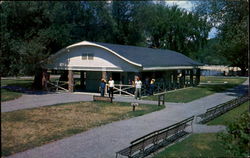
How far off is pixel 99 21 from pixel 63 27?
9035 mm

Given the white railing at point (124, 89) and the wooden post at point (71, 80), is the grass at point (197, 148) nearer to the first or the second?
the white railing at point (124, 89)

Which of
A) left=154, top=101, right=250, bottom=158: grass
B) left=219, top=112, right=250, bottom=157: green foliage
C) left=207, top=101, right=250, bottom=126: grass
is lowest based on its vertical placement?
left=154, top=101, right=250, bottom=158: grass

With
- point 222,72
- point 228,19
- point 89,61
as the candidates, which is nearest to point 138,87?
point 89,61

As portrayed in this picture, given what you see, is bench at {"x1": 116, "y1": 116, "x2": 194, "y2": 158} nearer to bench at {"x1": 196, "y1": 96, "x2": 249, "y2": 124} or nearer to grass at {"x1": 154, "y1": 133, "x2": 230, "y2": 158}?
grass at {"x1": 154, "y1": 133, "x2": 230, "y2": 158}

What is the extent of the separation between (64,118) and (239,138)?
984 cm

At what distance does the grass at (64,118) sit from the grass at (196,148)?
424 cm

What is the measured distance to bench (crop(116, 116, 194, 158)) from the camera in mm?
8844

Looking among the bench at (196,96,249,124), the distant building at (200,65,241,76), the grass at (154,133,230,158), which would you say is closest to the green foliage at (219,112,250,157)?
the grass at (154,133,230,158)

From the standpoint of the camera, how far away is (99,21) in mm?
33688

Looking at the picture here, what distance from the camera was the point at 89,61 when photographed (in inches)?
1034

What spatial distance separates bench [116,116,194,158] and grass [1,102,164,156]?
3107mm

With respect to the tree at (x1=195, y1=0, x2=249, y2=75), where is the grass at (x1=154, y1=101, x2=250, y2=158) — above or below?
below

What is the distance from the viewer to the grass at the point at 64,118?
10.7 metres

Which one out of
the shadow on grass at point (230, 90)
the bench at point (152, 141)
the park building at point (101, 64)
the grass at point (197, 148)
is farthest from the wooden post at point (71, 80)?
the grass at point (197, 148)
